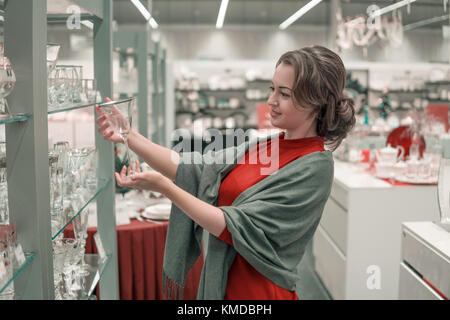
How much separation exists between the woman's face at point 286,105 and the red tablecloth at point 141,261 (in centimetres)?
140

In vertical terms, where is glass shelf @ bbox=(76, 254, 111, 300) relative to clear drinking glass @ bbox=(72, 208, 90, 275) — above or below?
below

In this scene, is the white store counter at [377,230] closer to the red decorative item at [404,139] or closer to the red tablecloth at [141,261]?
the red decorative item at [404,139]

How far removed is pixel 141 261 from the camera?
8.57 ft

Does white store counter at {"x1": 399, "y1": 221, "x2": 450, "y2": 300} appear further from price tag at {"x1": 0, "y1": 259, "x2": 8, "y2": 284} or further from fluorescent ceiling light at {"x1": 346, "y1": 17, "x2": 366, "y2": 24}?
fluorescent ceiling light at {"x1": 346, "y1": 17, "x2": 366, "y2": 24}

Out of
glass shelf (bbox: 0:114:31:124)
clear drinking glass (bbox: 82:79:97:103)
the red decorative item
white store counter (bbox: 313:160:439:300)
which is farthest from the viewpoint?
the red decorative item

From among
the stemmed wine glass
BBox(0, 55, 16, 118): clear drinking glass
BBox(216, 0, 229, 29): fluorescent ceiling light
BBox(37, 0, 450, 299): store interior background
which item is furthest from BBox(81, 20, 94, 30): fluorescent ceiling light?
BBox(216, 0, 229, 29): fluorescent ceiling light

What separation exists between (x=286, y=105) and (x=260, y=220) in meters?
0.37

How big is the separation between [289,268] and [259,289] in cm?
13

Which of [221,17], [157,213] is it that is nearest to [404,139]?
[157,213]

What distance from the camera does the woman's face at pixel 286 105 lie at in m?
1.42

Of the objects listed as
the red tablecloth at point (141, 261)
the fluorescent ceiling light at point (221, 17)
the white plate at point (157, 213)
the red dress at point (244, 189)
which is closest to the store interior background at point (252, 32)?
the fluorescent ceiling light at point (221, 17)

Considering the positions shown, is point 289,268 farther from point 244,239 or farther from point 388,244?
point 388,244

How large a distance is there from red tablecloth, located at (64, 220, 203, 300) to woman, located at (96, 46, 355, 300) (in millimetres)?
983

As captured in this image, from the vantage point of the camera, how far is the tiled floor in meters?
3.49
